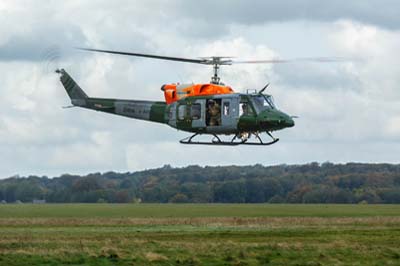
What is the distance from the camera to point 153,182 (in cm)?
18812

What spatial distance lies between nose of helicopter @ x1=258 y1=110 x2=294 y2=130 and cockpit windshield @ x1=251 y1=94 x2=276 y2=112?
14.0 inches

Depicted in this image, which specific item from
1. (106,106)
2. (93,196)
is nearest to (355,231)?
(106,106)

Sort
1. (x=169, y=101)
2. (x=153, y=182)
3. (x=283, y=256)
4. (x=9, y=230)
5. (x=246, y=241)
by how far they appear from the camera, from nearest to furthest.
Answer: (x=283, y=256), (x=246, y=241), (x=169, y=101), (x=9, y=230), (x=153, y=182)

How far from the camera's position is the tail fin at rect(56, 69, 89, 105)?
197 ft

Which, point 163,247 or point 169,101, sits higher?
point 169,101

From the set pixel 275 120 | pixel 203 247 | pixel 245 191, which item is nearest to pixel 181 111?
pixel 275 120

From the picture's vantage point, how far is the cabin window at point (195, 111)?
5456cm

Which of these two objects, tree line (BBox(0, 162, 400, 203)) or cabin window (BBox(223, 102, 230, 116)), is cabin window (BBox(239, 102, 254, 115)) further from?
tree line (BBox(0, 162, 400, 203))

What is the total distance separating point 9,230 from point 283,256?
75.7 feet

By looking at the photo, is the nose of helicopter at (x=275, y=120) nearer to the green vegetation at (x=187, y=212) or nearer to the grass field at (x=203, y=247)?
the grass field at (x=203, y=247)

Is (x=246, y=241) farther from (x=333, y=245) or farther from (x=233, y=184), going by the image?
(x=233, y=184)

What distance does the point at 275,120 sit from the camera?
53.0m

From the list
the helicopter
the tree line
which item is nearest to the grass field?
the helicopter

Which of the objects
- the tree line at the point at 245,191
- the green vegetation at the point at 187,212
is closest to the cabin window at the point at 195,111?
the green vegetation at the point at 187,212
